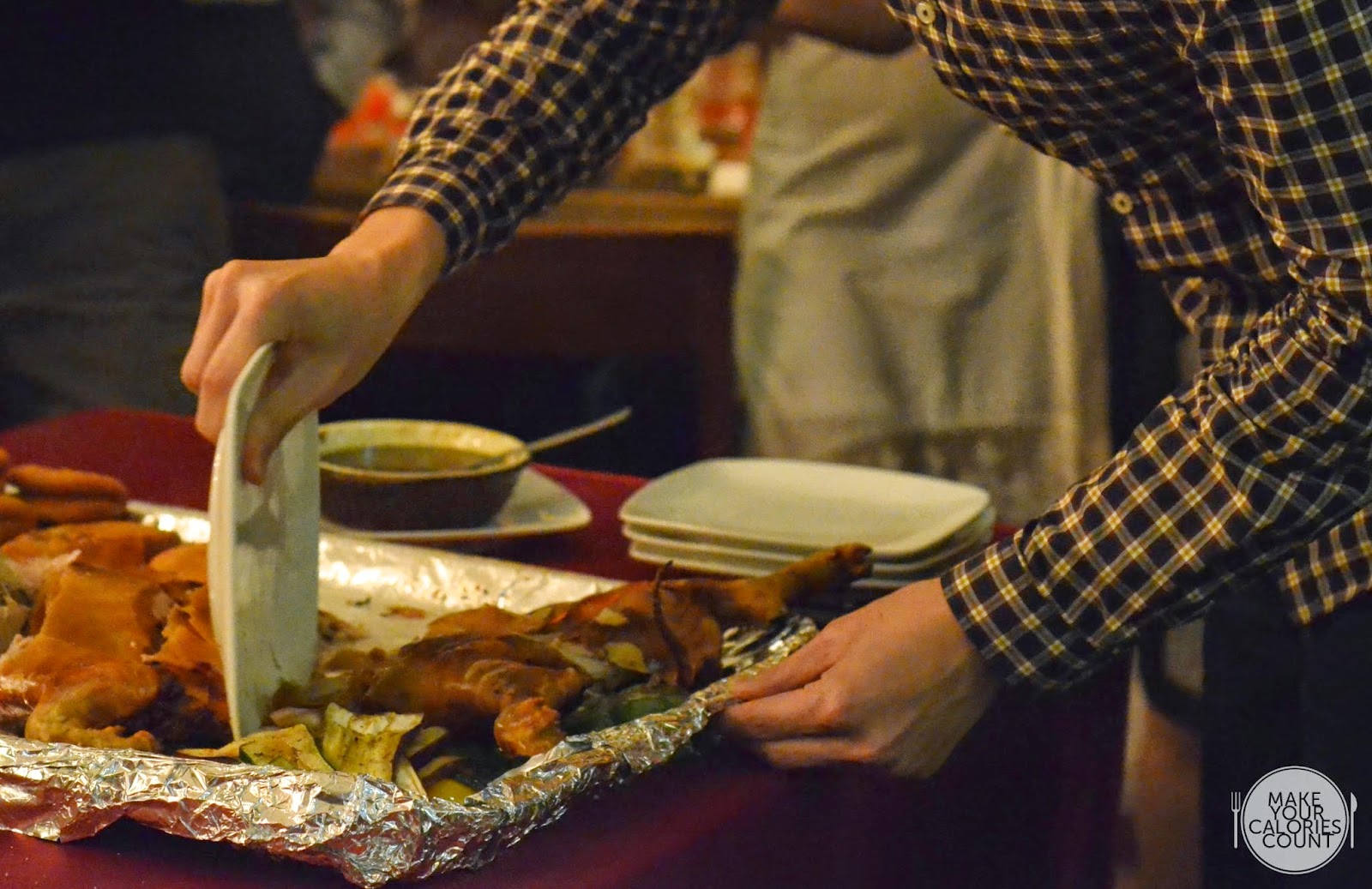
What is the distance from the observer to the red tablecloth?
2.44 ft

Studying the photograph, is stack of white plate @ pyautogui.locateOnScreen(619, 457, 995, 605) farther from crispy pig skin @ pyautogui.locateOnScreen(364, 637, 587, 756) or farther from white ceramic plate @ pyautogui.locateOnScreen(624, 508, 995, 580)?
crispy pig skin @ pyautogui.locateOnScreen(364, 637, 587, 756)

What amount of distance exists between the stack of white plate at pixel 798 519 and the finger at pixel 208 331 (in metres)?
0.37

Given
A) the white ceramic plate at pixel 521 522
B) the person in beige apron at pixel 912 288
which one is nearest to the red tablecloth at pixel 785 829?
the white ceramic plate at pixel 521 522

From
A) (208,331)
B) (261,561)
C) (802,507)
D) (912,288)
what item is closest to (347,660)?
(261,561)

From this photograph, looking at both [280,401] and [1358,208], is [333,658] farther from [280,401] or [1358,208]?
[1358,208]

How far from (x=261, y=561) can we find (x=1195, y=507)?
52cm

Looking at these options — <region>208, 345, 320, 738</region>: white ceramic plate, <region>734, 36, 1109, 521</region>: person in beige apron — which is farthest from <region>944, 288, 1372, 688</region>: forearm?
<region>734, 36, 1109, 521</region>: person in beige apron

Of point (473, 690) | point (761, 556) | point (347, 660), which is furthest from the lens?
point (761, 556)

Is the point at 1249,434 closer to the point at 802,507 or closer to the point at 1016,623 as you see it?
the point at 1016,623

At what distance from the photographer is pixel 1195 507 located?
34.4 inches

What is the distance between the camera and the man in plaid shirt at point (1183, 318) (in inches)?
31.0

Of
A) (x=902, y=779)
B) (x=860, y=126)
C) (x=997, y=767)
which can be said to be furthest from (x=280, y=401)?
(x=860, y=126)

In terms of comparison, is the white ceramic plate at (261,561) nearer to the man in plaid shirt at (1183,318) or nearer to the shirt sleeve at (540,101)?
the man in plaid shirt at (1183,318)

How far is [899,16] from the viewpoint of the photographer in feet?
3.46
